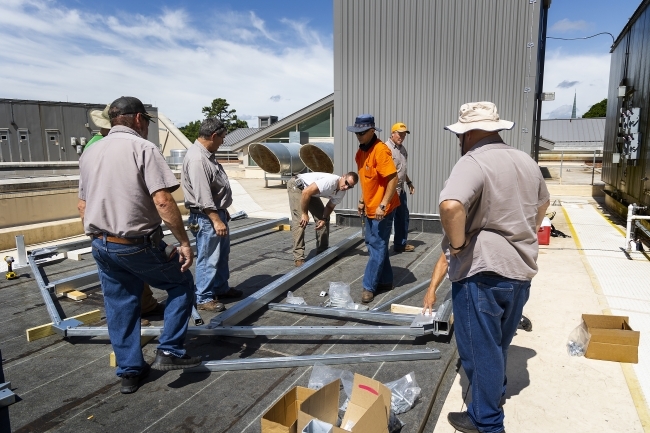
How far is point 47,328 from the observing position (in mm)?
3939

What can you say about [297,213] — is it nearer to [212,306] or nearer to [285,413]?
[212,306]

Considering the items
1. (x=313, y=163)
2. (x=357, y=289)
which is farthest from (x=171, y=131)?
(x=357, y=289)

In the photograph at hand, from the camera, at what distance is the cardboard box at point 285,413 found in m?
2.16

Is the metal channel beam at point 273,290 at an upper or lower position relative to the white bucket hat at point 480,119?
lower

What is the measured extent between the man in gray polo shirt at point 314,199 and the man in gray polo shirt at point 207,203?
1191 mm

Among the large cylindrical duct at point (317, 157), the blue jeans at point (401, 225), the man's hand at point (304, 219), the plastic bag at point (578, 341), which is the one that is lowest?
the plastic bag at point (578, 341)

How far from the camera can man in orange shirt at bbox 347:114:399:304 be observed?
457 centimetres

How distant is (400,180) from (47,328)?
4.64 metres

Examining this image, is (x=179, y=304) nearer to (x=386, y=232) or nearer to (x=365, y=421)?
(x=365, y=421)

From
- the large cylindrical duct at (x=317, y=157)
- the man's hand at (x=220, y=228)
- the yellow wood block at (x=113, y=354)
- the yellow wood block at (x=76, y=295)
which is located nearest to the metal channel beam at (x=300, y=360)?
the yellow wood block at (x=113, y=354)

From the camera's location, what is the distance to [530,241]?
7.84 feet

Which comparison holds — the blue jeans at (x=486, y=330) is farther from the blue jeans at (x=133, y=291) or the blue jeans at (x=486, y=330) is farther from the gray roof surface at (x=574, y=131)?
the gray roof surface at (x=574, y=131)

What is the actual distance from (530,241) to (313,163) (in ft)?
49.6

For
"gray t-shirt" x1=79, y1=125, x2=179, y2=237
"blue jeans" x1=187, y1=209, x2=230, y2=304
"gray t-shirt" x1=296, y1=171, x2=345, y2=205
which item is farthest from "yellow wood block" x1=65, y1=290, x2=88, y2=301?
"gray t-shirt" x1=296, y1=171, x2=345, y2=205
